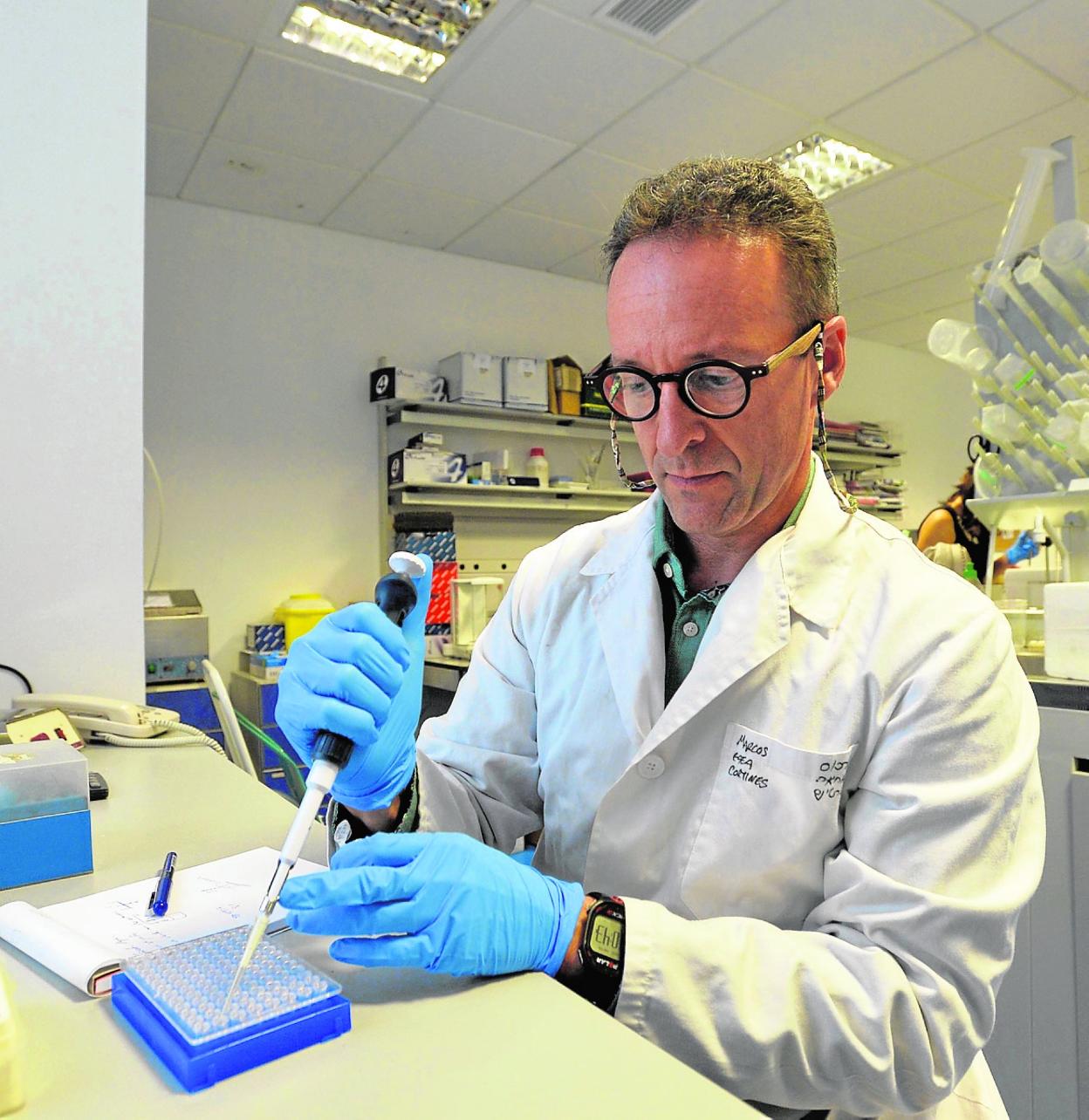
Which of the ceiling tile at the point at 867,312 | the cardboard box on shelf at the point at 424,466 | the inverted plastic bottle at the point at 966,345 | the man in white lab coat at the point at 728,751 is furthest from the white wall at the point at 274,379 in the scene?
the man in white lab coat at the point at 728,751

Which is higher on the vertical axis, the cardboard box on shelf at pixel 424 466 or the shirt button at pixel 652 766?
the cardboard box on shelf at pixel 424 466

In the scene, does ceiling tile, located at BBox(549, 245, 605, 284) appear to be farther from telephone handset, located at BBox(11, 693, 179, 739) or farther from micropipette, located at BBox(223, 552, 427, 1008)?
micropipette, located at BBox(223, 552, 427, 1008)

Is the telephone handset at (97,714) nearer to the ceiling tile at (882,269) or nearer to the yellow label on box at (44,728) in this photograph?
the yellow label on box at (44,728)

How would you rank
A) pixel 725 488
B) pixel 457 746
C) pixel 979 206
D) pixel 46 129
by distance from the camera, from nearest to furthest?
pixel 725 488
pixel 457 746
pixel 46 129
pixel 979 206

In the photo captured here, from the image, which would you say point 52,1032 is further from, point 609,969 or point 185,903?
point 609,969

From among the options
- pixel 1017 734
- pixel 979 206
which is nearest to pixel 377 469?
pixel 979 206

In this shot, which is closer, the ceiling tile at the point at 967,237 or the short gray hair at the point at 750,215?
the short gray hair at the point at 750,215

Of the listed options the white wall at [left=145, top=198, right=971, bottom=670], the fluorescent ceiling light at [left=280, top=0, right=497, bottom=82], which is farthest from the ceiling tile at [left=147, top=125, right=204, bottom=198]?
the fluorescent ceiling light at [left=280, top=0, right=497, bottom=82]

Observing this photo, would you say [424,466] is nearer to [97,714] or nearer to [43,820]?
[97,714]

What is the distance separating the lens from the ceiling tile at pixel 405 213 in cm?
Result: 351

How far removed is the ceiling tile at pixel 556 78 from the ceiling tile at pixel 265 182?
28.6 inches

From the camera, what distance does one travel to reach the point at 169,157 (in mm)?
3188

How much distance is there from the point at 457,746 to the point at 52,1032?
1.91 feet

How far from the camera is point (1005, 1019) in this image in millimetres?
1542
